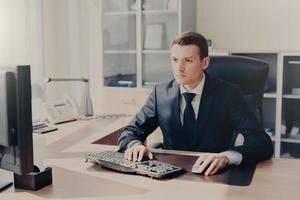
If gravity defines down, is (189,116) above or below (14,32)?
below

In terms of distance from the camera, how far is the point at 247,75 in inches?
85.9

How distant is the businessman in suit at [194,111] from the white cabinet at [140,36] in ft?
5.45

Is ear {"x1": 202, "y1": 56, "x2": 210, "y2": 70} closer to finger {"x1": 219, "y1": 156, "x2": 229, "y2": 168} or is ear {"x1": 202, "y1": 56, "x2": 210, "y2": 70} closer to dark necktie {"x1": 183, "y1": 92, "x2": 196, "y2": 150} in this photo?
dark necktie {"x1": 183, "y1": 92, "x2": 196, "y2": 150}

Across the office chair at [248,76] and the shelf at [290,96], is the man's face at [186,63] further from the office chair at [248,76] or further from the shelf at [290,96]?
the shelf at [290,96]

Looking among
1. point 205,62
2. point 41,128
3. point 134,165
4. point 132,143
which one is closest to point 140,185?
point 134,165

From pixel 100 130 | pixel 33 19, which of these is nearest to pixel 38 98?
pixel 33 19

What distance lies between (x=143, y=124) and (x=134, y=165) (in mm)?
472

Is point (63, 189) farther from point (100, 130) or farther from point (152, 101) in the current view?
point (100, 130)

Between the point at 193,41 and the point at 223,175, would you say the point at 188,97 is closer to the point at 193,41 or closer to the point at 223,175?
the point at 193,41

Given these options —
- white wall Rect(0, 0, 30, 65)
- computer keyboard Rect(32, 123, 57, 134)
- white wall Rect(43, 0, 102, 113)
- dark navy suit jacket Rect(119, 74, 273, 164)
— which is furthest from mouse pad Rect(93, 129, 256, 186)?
white wall Rect(43, 0, 102, 113)

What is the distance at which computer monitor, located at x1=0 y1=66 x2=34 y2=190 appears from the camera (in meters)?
1.30

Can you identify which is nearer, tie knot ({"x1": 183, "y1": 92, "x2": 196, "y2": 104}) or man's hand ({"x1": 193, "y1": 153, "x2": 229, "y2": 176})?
man's hand ({"x1": 193, "y1": 153, "x2": 229, "y2": 176})

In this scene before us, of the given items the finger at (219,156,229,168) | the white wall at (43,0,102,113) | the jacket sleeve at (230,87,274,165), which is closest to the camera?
the finger at (219,156,229,168)

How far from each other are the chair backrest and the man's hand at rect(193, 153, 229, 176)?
2.05ft
